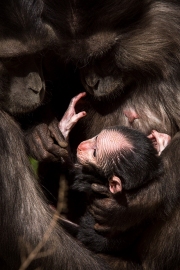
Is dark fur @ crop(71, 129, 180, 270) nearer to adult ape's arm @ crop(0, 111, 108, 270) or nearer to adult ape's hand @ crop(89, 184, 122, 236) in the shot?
adult ape's hand @ crop(89, 184, 122, 236)

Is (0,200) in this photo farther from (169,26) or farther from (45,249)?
(169,26)

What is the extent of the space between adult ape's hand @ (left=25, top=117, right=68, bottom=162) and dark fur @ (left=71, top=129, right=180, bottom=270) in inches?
8.6

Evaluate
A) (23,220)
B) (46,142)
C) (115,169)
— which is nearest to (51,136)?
(46,142)

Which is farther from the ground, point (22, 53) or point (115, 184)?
point (22, 53)

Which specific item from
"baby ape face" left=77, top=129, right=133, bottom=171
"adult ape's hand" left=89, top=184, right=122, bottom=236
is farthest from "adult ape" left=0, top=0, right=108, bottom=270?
"baby ape face" left=77, top=129, right=133, bottom=171

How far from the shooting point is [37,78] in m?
5.44

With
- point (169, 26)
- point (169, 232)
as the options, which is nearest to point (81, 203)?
point (169, 232)

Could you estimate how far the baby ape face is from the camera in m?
5.41

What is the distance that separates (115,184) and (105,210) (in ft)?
0.56

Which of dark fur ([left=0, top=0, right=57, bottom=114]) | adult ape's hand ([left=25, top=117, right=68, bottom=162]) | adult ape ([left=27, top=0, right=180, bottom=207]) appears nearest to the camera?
dark fur ([left=0, top=0, right=57, bottom=114])

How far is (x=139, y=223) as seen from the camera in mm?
5562

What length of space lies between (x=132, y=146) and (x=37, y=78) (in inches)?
26.7

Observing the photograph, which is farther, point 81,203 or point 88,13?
point 81,203

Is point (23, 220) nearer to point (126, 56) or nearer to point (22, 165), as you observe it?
point (22, 165)
